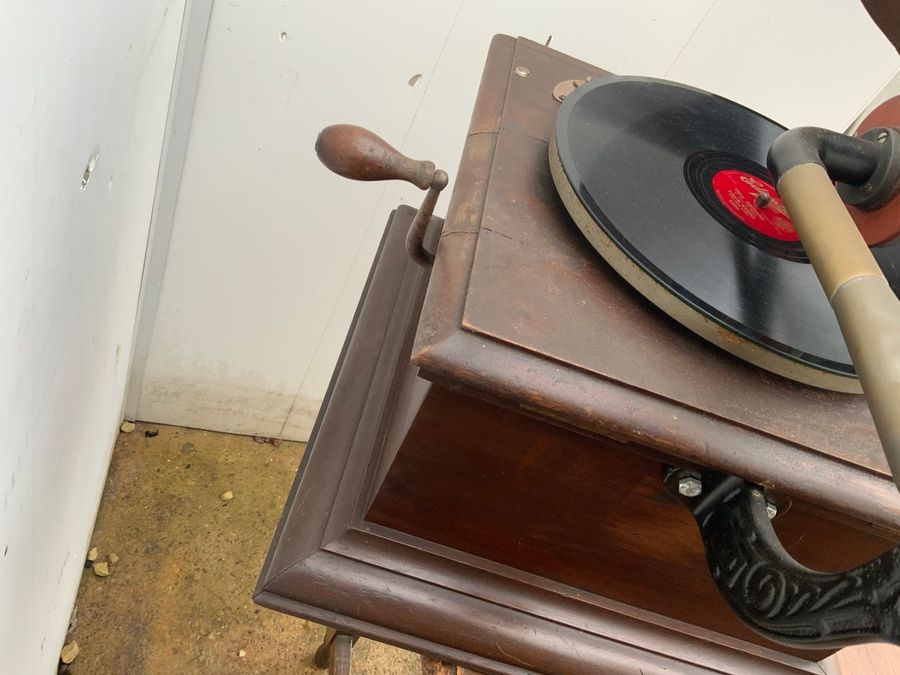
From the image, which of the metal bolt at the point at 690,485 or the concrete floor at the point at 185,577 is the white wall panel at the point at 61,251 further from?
the metal bolt at the point at 690,485

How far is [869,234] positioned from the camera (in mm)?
603

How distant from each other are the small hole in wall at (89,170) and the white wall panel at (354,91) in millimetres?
459

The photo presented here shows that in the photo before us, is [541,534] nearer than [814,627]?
→ No

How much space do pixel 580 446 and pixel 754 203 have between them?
286 mm

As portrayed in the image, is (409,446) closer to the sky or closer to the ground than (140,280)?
closer to the sky

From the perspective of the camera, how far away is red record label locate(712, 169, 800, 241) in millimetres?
637

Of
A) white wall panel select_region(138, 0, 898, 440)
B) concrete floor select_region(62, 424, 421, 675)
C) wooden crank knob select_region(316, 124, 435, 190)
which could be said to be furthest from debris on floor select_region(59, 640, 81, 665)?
wooden crank knob select_region(316, 124, 435, 190)

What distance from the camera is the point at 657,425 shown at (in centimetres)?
50

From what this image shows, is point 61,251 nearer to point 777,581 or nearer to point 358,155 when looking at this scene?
point 358,155

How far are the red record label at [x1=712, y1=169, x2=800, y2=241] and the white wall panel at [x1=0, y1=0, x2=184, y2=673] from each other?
20.9 inches

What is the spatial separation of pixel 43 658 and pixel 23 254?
0.76 m

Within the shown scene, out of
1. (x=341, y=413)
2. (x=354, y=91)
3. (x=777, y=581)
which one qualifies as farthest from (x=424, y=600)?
(x=354, y=91)

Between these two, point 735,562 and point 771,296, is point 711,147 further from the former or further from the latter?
point 735,562

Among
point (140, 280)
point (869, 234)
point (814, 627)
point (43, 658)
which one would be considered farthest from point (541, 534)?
point (140, 280)
